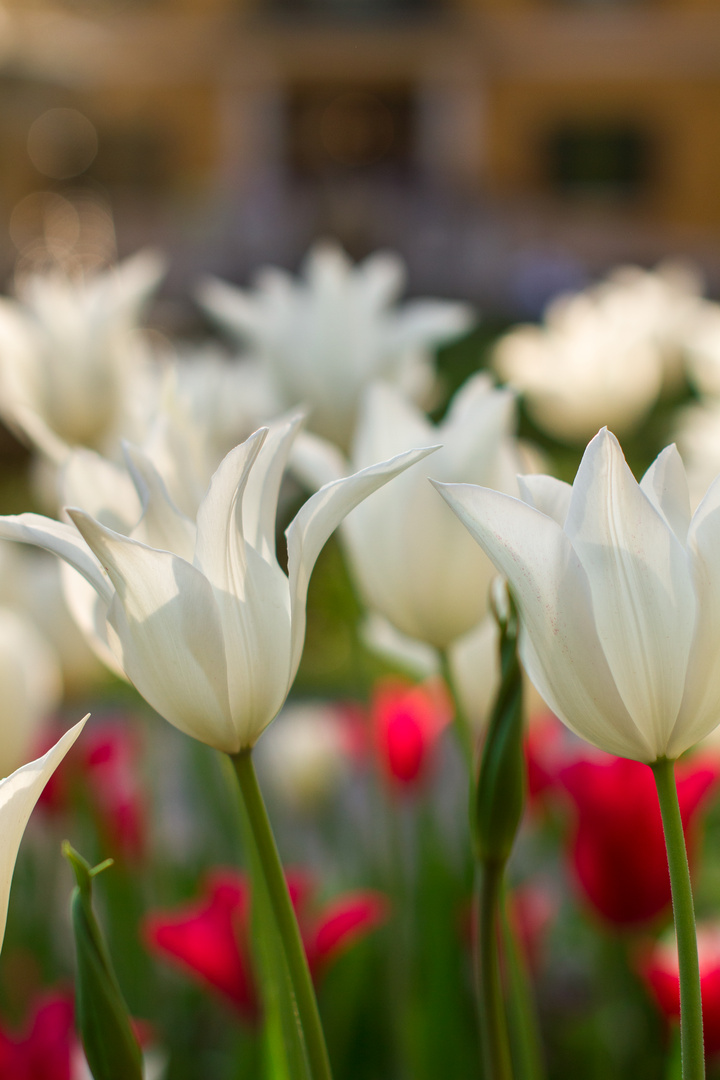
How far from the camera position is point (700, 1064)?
1.19ft

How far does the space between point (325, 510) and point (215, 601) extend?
62 mm

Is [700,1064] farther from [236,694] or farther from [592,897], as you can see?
[592,897]

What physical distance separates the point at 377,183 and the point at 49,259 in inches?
278

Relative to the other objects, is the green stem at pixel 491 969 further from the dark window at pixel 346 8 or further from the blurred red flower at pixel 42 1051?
the dark window at pixel 346 8

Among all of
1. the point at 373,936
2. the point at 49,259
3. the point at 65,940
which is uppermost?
the point at 49,259

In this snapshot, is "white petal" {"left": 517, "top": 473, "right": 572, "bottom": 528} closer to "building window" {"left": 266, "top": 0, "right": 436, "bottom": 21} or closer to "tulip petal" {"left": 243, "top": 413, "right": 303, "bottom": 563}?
"tulip petal" {"left": 243, "top": 413, "right": 303, "bottom": 563}

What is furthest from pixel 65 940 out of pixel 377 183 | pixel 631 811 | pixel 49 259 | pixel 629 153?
pixel 629 153

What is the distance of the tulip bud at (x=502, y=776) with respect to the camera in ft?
1.49

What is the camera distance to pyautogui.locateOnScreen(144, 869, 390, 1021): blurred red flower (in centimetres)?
74

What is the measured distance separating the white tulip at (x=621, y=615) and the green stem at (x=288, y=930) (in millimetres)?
119

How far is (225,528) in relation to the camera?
0.43 metres

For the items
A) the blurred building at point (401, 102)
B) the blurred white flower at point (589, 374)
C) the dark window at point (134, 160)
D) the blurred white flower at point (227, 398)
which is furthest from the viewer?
the dark window at point (134, 160)

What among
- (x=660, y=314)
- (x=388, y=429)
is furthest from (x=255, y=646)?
(x=660, y=314)

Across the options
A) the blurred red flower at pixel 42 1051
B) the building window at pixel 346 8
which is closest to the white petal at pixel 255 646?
the blurred red flower at pixel 42 1051
